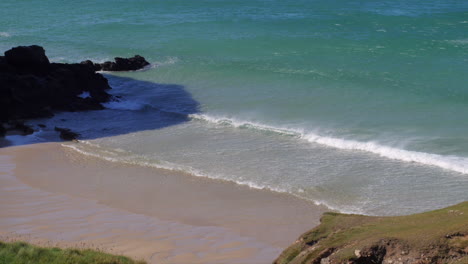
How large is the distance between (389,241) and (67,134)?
18.0 metres

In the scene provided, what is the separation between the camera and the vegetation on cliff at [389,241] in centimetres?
890

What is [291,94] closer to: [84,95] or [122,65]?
[84,95]

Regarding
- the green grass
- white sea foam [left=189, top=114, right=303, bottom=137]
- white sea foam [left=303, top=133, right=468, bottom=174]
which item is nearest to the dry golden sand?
the green grass

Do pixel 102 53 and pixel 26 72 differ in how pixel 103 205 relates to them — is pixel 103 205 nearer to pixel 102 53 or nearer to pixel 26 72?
pixel 26 72

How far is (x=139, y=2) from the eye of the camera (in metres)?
58.0

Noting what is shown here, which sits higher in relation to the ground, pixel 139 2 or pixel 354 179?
pixel 139 2

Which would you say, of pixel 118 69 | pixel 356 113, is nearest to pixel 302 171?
pixel 356 113

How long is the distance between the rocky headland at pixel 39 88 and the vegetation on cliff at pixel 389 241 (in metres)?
16.0

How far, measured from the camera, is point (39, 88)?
92.5 feet

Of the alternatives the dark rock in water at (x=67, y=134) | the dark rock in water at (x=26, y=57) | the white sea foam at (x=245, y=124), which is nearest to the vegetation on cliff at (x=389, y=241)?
the white sea foam at (x=245, y=124)

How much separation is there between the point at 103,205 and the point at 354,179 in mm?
7602

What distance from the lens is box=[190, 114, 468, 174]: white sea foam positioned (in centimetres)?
2056

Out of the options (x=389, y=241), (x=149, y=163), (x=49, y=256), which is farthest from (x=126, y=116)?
(x=389, y=241)

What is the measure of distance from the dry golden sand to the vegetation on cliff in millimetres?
3337
